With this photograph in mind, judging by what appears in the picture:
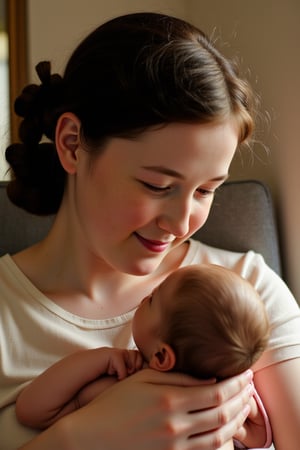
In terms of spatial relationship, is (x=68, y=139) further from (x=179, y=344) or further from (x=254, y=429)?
(x=254, y=429)

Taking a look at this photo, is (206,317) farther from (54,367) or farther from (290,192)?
(290,192)

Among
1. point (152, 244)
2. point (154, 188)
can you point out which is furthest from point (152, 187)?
point (152, 244)

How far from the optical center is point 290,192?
1.78 metres

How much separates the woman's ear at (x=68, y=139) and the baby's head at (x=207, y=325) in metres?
0.37

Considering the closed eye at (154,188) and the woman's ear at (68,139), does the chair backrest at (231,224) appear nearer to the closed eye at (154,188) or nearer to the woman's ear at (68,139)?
the woman's ear at (68,139)

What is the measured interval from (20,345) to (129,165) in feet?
1.48

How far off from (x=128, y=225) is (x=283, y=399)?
0.48 m

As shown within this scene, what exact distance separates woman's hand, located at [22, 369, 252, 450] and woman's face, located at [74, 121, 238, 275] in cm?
26

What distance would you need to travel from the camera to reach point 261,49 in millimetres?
1923

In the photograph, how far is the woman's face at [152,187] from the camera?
123 centimetres

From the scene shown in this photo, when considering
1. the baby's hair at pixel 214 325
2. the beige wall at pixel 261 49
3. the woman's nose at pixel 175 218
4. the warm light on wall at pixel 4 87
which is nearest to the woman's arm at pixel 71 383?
the baby's hair at pixel 214 325

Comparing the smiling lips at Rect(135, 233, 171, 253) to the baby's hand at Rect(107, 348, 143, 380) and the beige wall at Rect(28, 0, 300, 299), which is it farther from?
the beige wall at Rect(28, 0, 300, 299)

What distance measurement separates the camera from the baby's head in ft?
3.70

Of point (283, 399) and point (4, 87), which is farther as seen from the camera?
point (4, 87)
